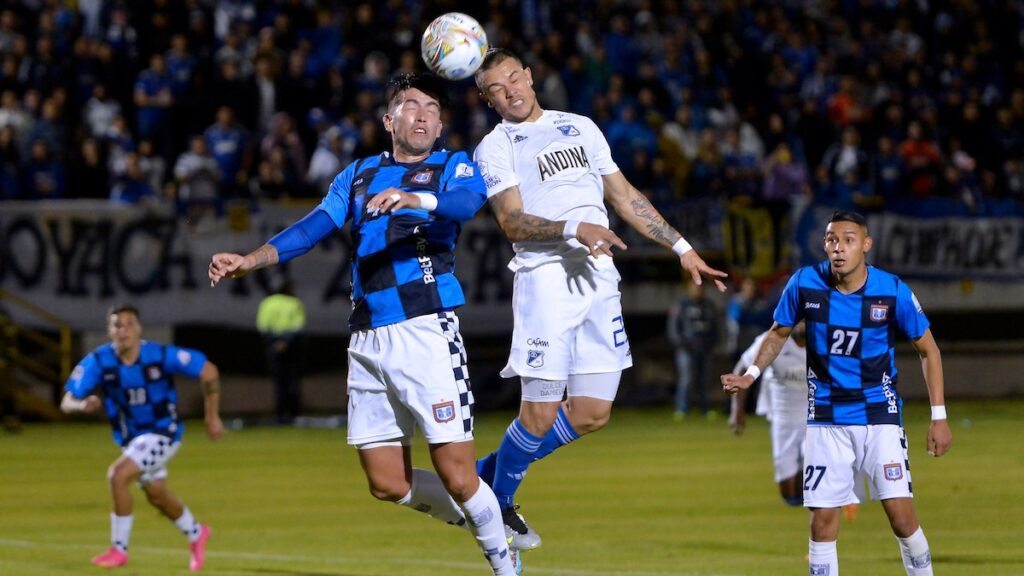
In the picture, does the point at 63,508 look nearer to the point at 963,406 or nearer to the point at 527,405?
the point at 527,405

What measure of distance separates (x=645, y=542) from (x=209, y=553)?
3147 mm

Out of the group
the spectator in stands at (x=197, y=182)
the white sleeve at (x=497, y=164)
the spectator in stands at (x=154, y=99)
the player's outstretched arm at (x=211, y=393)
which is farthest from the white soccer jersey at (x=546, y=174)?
the spectator in stands at (x=154, y=99)

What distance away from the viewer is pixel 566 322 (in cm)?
918

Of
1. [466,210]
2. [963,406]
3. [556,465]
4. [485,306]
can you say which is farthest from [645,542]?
[963,406]

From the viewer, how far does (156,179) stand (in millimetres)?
22594

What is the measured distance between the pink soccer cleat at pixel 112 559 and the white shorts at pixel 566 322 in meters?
3.52

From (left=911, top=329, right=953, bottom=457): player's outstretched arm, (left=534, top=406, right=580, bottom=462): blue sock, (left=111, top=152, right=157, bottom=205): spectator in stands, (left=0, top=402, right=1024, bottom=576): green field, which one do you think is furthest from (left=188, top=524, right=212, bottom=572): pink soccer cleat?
(left=111, top=152, right=157, bottom=205): spectator in stands

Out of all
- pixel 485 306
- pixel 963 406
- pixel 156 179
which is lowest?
pixel 963 406

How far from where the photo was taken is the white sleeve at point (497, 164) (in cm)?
914

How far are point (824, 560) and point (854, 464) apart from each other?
52 cm

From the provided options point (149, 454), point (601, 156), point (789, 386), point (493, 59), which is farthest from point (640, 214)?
point (149, 454)

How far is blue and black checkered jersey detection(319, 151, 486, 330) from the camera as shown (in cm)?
802

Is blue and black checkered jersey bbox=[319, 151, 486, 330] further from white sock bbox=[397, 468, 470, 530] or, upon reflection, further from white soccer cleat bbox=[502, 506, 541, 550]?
white soccer cleat bbox=[502, 506, 541, 550]

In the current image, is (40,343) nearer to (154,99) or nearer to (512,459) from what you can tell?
(154,99)
